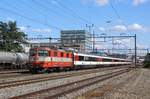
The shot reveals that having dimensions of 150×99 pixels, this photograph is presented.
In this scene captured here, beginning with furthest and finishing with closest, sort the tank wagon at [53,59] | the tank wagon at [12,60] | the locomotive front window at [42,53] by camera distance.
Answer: the tank wagon at [12,60] < the locomotive front window at [42,53] < the tank wagon at [53,59]

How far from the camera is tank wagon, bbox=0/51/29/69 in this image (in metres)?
53.5

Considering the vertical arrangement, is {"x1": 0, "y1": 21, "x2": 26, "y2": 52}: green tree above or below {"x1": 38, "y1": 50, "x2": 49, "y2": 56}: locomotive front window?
above

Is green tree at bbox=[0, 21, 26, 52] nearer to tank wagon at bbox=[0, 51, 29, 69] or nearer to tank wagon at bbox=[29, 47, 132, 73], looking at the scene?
tank wagon at bbox=[0, 51, 29, 69]

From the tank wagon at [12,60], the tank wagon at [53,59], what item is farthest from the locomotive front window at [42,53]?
the tank wagon at [12,60]

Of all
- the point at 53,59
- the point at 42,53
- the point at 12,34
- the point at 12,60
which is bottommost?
the point at 12,60

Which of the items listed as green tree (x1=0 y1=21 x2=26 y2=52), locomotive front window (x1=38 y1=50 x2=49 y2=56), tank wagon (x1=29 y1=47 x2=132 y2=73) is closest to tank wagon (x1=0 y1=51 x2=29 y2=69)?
tank wagon (x1=29 y1=47 x2=132 y2=73)

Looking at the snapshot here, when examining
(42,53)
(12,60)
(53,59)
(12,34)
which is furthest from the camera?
(12,34)

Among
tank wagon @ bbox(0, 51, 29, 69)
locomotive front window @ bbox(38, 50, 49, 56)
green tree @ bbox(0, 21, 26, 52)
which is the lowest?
tank wagon @ bbox(0, 51, 29, 69)

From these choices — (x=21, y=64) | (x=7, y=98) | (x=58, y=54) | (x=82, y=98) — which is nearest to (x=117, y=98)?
(x=82, y=98)

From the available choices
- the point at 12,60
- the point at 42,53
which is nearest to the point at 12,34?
the point at 12,60

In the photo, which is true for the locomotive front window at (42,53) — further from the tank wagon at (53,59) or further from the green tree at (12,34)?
the green tree at (12,34)

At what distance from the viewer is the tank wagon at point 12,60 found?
5355cm

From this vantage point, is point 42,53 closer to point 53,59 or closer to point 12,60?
point 53,59

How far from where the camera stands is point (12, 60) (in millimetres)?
56000
